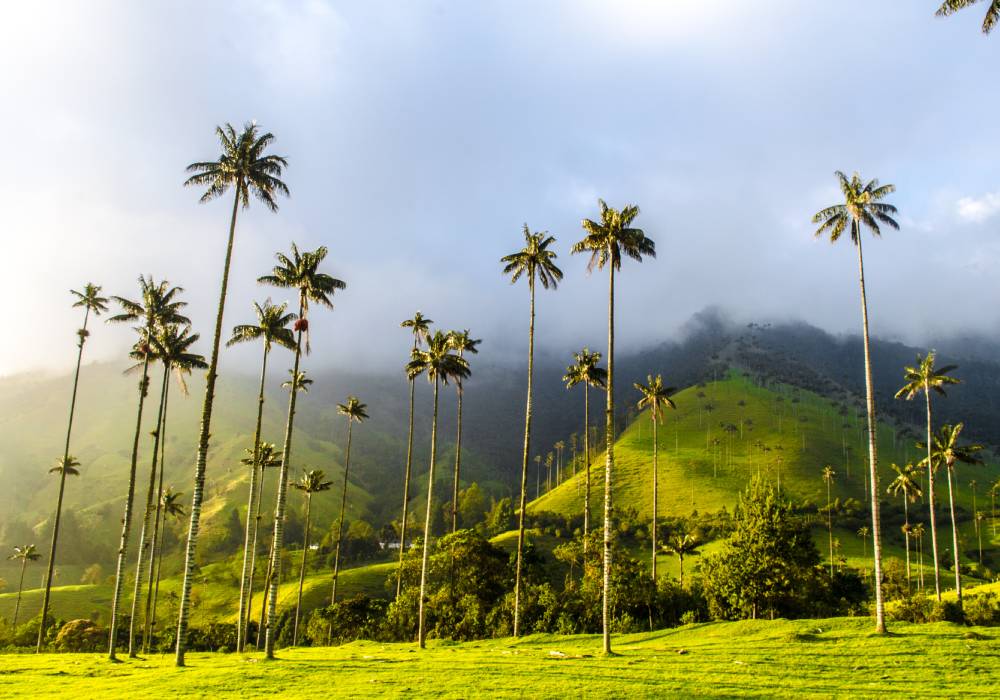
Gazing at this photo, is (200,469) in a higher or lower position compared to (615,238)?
lower

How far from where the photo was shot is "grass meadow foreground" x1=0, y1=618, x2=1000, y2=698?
2745 centimetres

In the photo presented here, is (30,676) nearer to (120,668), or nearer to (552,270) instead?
(120,668)

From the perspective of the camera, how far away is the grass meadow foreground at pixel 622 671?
27453 millimetres

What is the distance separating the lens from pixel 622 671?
31.7 metres

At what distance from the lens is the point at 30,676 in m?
36.7

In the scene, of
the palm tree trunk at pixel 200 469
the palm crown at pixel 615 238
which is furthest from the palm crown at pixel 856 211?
the palm tree trunk at pixel 200 469

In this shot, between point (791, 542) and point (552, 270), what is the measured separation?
41.9 m

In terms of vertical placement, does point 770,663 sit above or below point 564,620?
above

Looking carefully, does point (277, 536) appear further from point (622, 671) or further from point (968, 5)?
point (968, 5)

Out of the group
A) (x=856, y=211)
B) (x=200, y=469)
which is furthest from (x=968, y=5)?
(x=200, y=469)

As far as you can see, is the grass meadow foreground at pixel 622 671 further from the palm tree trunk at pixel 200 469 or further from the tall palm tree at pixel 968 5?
the tall palm tree at pixel 968 5

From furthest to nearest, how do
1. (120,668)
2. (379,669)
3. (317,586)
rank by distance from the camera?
(317,586) → (120,668) → (379,669)

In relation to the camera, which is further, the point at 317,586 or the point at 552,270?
the point at 317,586

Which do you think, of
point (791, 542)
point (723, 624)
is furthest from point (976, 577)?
point (723, 624)
